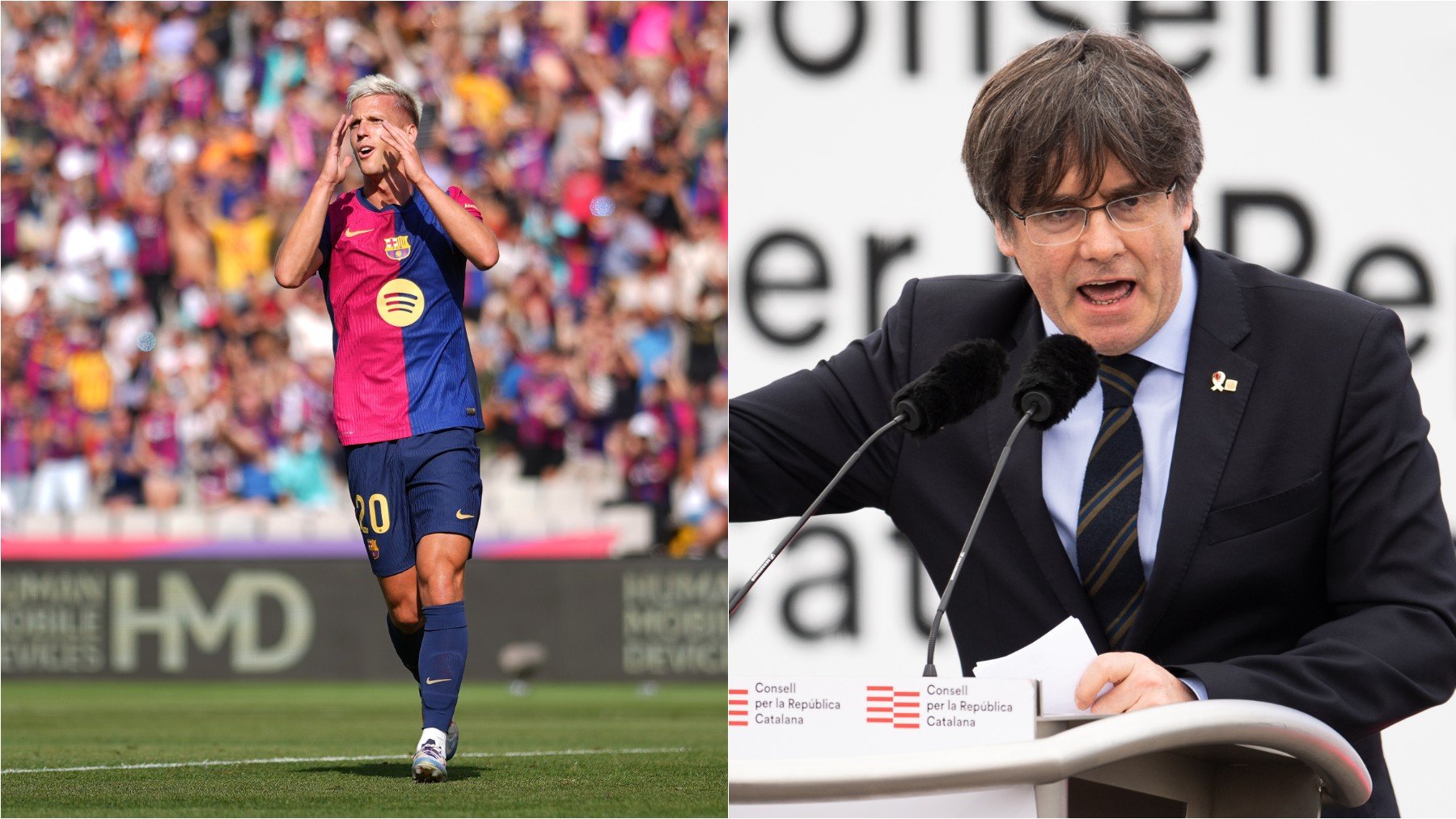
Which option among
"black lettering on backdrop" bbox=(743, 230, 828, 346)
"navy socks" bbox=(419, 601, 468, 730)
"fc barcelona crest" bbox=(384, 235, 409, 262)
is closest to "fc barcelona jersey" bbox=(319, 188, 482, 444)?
"fc barcelona crest" bbox=(384, 235, 409, 262)

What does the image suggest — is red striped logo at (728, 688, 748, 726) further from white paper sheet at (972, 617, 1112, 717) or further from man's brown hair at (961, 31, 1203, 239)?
man's brown hair at (961, 31, 1203, 239)

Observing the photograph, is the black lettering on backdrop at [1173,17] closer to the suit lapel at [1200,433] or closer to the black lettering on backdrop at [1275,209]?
the black lettering on backdrop at [1275,209]

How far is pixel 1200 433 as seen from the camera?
2615mm

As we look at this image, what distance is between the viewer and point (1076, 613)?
2.67 m

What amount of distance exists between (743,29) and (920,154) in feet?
1.65

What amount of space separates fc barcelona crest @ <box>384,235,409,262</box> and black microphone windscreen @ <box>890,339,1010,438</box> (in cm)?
312

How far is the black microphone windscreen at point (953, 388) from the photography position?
232cm

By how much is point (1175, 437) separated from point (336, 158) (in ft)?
10.2

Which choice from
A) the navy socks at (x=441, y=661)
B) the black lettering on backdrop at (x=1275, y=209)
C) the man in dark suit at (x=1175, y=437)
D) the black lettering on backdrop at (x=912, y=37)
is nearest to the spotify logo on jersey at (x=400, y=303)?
the navy socks at (x=441, y=661)

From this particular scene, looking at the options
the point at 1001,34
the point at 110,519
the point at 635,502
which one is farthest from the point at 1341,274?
the point at 110,519

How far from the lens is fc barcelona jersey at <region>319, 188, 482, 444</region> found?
5.25 meters

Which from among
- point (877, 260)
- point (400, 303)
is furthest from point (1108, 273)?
point (400, 303)

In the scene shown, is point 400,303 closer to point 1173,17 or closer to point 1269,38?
point 1173,17

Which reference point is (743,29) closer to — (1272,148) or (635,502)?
(1272,148)
